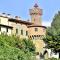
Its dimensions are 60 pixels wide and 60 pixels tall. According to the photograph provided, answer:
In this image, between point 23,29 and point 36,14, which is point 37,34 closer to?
point 23,29

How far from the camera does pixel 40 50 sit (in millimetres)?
83000

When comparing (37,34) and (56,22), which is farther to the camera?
(56,22)

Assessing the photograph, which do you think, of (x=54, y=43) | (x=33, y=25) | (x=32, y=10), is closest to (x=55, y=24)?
(x=32, y=10)

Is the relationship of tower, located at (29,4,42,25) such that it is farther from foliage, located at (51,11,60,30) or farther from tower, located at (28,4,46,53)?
foliage, located at (51,11,60,30)

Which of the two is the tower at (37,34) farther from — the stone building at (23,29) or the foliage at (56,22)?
the foliage at (56,22)

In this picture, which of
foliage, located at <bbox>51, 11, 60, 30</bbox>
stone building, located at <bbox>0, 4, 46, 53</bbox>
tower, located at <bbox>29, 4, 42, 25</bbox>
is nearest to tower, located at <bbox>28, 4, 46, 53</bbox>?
stone building, located at <bbox>0, 4, 46, 53</bbox>

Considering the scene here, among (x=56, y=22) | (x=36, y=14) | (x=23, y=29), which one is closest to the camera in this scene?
(x=23, y=29)

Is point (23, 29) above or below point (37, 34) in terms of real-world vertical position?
above

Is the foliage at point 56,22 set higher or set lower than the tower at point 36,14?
lower

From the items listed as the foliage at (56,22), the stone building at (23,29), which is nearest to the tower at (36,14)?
the stone building at (23,29)

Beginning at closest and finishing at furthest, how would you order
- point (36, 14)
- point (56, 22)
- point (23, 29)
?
point (23, 29) → point (36, 14) → point (56, 22)

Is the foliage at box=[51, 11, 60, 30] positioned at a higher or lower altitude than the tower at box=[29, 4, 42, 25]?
lower

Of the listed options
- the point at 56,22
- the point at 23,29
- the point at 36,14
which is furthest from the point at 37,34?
the point at 56,22

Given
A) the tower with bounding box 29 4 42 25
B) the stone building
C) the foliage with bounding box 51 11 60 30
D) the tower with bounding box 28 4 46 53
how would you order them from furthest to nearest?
the foliage with bounding box 51 11 60 30, the tower with bounding box 29 4 42 25, the tower with bounding box 28 4 46 53, the stone building
